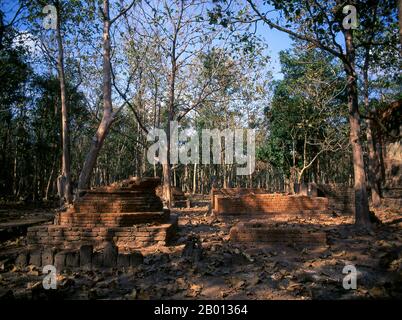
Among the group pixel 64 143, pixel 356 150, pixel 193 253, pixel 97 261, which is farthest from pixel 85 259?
pixel 64 143

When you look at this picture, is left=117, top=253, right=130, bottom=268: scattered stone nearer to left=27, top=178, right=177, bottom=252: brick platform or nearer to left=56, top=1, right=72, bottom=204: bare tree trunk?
left=27, top=178, right=177, bottom=252: brick platform

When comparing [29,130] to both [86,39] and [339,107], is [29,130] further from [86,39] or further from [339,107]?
[339,107]

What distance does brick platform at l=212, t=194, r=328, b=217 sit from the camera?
12.9m

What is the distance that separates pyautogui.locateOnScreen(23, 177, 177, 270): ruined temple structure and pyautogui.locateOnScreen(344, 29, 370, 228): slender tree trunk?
4.90m

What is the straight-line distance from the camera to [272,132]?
84.6ft

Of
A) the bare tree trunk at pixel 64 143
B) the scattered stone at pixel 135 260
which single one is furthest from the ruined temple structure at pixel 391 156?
the bare tree trunk at pixel 64 143

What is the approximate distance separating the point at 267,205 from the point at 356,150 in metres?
4.94

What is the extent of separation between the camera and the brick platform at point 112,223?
303 inches

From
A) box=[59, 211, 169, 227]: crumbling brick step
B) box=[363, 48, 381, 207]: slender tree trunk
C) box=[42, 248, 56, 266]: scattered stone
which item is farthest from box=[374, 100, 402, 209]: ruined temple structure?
box=[42, 248, 56, 266]: scattered stone

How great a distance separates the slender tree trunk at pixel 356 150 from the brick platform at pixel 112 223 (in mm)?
4898

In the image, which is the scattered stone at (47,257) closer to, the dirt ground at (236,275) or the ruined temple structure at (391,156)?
Answer: the dirt ground at (236,275)

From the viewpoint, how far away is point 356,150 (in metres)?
8.81
